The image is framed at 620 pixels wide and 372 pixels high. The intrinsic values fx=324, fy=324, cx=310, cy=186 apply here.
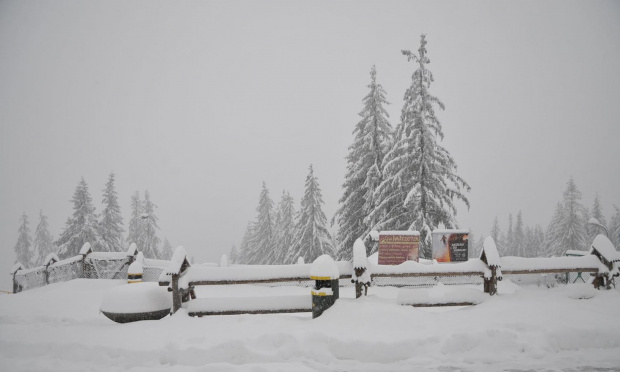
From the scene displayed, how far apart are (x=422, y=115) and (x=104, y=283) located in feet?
59.1

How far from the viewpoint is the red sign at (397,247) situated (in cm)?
1189

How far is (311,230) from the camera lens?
94.3 ft

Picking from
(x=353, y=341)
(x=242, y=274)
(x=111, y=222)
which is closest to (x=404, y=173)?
(x=242, y=274)

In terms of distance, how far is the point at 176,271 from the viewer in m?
6.89

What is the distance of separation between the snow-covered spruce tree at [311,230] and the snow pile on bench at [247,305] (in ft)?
69.2

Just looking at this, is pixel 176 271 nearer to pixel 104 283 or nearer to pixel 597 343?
pixel 597 343

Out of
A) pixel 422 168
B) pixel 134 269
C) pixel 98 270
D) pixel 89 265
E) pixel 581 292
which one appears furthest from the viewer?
pixel 422 168

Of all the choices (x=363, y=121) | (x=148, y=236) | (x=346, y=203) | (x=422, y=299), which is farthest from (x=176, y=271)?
(x=148, y=236)

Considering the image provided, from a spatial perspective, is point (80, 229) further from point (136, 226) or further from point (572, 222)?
point (572, 222)

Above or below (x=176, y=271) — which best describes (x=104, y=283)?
below

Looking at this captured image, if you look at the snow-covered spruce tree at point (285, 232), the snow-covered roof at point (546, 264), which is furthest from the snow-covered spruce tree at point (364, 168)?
the snow-covered roof at point (546, 264)

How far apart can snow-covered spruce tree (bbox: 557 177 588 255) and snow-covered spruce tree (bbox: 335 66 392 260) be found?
28.5 m

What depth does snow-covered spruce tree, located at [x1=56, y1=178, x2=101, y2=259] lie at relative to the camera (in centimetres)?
2998

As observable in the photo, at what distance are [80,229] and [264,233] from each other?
61.8 ft
